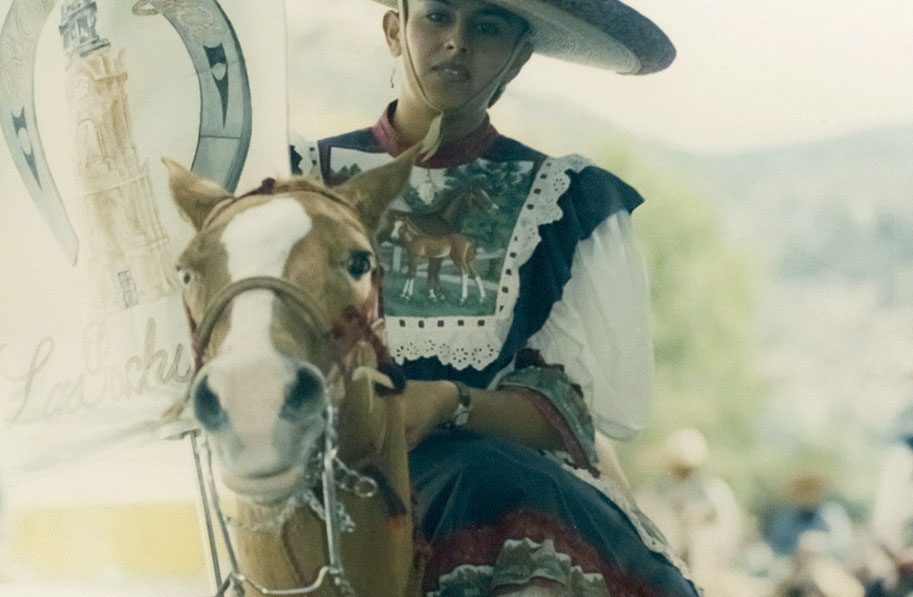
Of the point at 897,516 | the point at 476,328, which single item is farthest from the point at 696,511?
the point at 476,328

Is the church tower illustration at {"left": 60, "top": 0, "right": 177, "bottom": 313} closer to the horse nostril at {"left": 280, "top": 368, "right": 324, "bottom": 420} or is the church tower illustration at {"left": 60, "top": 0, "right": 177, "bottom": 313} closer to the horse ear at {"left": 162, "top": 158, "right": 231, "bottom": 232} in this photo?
the horse ear at {"left": 162, "top": 158, "right": 231, "bottom": 232}

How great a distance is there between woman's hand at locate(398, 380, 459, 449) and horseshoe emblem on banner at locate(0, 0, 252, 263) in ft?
1.34

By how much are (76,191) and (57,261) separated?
13 centimetres

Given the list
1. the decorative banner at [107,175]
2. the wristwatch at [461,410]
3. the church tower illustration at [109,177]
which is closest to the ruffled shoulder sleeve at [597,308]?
the wristwatch at [461,410]

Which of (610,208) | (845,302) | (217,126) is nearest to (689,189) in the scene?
(610,208)

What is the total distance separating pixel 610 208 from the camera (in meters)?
1.79

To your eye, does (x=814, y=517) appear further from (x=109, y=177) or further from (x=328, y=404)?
(x=109, y=177)

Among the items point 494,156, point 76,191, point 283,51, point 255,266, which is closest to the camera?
point 255,266

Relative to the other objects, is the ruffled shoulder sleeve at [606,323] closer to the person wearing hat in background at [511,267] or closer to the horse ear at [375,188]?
the person wearing hat in background at [511,267]

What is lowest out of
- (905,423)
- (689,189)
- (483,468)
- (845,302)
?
(483,468)

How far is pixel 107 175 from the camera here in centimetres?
213

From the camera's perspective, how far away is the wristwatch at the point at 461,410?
1.74 meters

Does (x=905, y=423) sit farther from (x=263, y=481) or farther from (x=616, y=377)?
(x=263, y=481)

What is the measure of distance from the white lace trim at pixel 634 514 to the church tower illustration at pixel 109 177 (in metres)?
0.74
